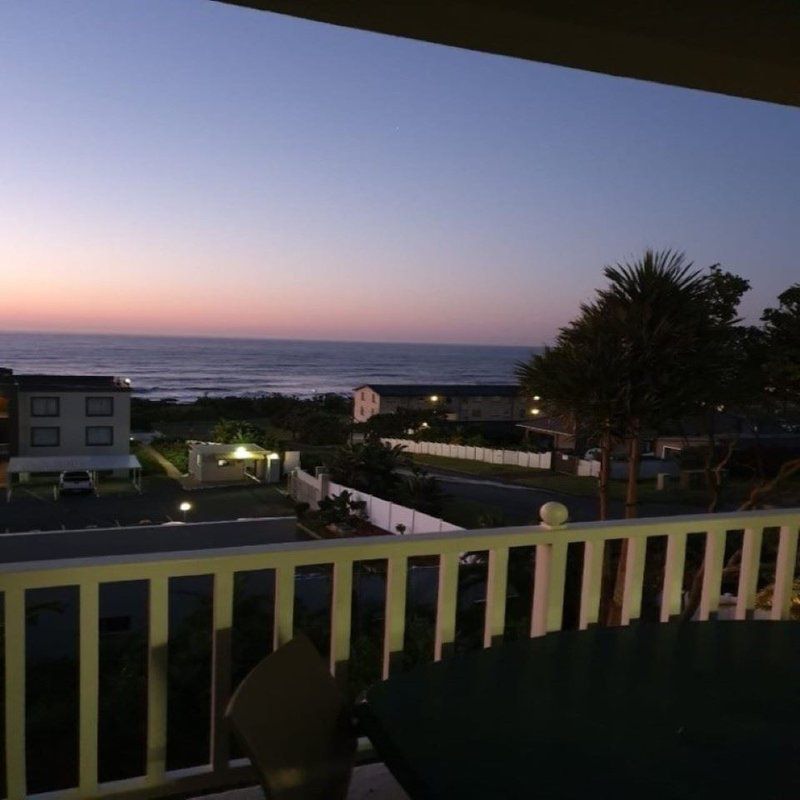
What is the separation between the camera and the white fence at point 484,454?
2597cm

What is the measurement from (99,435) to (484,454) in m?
14.1

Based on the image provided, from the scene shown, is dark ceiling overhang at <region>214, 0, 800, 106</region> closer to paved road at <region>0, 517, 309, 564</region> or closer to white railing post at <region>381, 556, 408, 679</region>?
white railing post at <region>381, 556, 408, 679</region>

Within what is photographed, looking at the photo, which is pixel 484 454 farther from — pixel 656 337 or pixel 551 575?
pixel 551 575

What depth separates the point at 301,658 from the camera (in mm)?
1374

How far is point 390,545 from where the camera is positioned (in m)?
1.93

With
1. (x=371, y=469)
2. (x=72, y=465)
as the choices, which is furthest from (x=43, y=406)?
(x=371, y=469)

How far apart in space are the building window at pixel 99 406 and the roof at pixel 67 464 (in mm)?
2679

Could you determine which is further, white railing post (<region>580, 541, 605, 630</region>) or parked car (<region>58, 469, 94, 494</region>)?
parked car (<region>58, 469, 94, 494</region>)

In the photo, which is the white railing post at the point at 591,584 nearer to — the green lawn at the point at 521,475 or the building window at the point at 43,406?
the green lawn at the point at 521,475

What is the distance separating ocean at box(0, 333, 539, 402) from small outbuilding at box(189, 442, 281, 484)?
28.6 meters

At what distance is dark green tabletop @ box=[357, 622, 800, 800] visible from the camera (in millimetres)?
1118

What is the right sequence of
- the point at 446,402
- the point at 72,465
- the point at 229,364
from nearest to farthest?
the point at 72,465
the point at 446,402
the point at 229,364

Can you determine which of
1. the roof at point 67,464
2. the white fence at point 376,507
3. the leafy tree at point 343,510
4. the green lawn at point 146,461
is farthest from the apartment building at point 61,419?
the leafy tree at point 343,510

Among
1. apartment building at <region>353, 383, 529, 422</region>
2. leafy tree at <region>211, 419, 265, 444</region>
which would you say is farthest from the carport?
apartment building at <region>353, 383, 529, 422</region>
